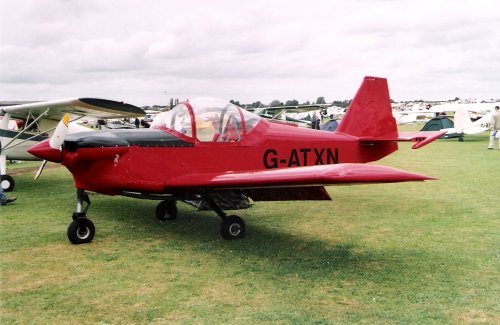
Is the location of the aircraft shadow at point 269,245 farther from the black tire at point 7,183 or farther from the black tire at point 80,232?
the black tire at point 7,183

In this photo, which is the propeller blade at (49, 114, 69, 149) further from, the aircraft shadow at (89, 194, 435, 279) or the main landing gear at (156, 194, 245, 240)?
the main landing gear at (156, 194, 245, 240)

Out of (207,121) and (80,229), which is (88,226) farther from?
(207,121)

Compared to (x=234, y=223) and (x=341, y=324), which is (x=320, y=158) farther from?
(x=341, y=324)

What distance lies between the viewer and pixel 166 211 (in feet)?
23.9

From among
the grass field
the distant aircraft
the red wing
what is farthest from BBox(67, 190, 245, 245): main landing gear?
the distant aircraft

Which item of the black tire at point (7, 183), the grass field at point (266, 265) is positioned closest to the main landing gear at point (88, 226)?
the grass field at point (266, 265)

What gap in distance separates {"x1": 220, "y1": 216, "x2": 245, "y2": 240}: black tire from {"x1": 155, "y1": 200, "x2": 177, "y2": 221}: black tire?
1608mm

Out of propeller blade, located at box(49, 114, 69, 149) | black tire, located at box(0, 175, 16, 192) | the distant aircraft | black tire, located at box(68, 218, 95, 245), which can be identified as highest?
propeller blade, located at box(49, 114, 69, 149)

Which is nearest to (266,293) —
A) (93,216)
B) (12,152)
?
(93,216)

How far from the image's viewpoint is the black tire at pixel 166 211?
7.24 m

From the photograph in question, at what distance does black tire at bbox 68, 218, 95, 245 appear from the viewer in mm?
5758

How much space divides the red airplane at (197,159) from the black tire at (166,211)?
113 cm

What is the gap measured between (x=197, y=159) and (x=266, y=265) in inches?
74.6

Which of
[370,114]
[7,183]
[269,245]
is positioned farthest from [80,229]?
[7,183]
